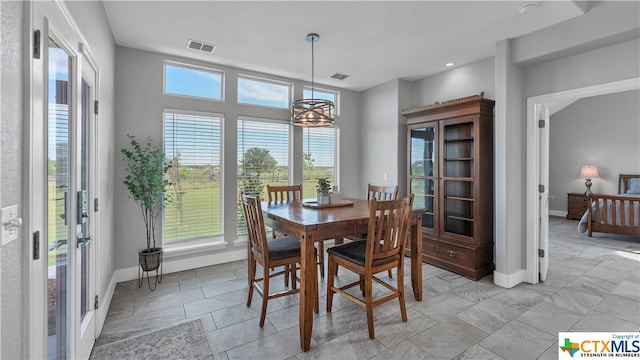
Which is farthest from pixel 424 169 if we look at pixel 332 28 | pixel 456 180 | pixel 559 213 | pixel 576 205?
pixel 559 213

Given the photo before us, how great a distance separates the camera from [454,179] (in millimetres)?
3734

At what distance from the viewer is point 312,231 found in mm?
2182

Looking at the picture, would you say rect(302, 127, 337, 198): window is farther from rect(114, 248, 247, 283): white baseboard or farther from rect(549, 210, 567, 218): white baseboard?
rect(549, 210, 567, 218): white baseboard

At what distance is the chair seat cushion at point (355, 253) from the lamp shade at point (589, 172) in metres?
7.31

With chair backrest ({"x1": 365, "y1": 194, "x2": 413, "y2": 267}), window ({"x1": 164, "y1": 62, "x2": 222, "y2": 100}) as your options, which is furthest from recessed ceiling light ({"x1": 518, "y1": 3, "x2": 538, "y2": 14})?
window ({"x1": 164, "y1": 62, "x2": 222, "y2": 100})

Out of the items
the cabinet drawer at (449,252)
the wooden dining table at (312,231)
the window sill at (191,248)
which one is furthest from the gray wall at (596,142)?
the window sill at (191,248)

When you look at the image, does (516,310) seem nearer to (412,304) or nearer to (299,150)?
(412,304)

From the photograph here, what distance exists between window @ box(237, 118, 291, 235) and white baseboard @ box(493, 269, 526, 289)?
306 cm

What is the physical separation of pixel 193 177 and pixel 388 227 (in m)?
2.70

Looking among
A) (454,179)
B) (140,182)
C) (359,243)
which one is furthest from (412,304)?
(140,182)

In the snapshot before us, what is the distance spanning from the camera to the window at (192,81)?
368cm

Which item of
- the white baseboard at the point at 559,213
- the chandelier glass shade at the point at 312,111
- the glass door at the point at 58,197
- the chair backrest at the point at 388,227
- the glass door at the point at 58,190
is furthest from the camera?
the white baseboard at the point at 559,213

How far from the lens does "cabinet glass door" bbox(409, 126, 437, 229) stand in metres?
4.04

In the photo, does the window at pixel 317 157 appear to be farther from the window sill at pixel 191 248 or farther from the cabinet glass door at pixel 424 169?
the window sill at pixel 191 248
